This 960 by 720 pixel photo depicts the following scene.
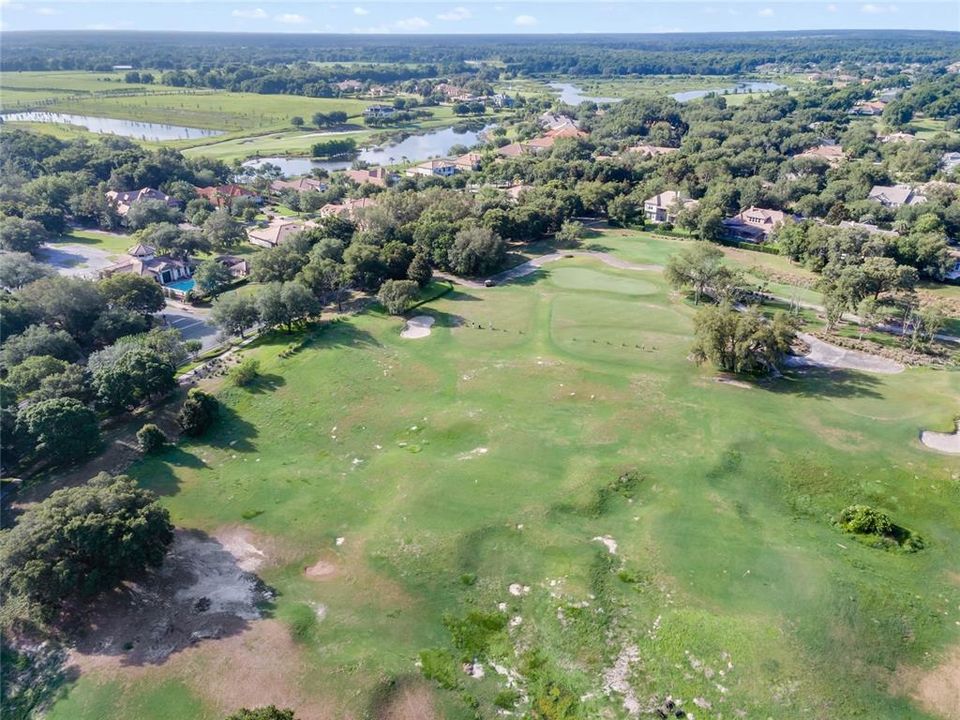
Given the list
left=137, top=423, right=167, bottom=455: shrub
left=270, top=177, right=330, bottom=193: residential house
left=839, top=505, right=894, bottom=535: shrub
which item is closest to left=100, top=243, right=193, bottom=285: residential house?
left=137, top=423, right=167, bottom=455: shrub

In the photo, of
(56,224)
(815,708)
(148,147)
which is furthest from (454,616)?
(148,147)

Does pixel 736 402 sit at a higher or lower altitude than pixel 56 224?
lower

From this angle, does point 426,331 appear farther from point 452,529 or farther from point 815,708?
point 815,708

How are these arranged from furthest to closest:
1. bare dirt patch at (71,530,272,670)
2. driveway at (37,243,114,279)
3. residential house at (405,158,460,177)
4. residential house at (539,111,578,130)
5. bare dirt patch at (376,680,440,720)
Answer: residential house at (539,111,578,130), residential house at (405,158,460,177), driveway at (37,243,114,279), bare dirt patch at (71,530,272,670), bare dirt patch at (376,680,440,720)

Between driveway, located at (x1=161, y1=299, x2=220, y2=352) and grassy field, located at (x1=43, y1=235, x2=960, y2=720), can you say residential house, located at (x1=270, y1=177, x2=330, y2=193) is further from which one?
grassy field, located at (x1=43, y1=235, x2=960, y2=720)

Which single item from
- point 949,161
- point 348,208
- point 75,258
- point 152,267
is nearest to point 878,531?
point 152,267

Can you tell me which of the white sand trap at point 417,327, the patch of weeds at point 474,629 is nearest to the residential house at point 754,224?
the white sand trap at point 417,327

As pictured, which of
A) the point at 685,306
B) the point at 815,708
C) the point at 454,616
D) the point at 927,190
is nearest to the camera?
the point at 815,708
